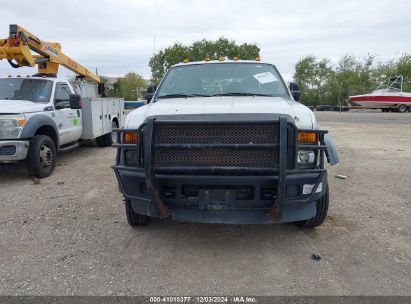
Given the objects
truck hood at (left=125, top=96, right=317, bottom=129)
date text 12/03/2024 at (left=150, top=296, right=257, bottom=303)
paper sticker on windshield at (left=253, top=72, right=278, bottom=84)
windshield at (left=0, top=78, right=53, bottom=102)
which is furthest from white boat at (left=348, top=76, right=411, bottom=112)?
date text 12/03/2024 at (left=150, top=296, right=257, bottom=303)

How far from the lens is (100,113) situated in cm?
865

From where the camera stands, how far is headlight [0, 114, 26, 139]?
546 cm

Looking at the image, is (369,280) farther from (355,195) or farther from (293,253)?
(355,195)

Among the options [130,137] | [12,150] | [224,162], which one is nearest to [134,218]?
[130,137]

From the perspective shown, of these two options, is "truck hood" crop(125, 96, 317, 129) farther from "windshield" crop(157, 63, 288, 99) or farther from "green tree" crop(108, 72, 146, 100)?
"green tree" crop(108, 72, 146, 100)

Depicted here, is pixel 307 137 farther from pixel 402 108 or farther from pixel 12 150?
pixel 402 108

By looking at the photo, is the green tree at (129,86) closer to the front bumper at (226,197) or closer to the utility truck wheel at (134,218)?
the utility truck wheel at (134,218)

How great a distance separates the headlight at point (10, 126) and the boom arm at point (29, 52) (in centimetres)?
292

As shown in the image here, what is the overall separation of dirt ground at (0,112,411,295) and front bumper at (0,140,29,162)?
742 millimetres

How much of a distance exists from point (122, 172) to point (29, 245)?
4.39 feet

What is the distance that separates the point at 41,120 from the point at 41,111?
25cm

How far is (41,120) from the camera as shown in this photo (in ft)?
19.7

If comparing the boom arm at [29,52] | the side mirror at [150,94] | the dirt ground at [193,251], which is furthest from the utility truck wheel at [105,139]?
the side mirror at [150,94]

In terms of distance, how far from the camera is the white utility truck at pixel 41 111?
18.3ft
